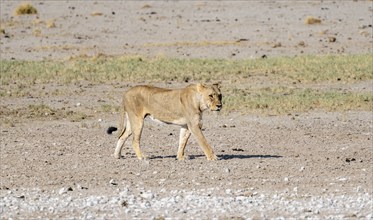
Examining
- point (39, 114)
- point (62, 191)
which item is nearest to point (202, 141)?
point (62, 191)

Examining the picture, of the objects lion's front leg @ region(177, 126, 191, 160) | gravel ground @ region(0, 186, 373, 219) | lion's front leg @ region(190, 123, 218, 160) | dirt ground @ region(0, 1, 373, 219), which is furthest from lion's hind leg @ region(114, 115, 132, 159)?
gravel ground @ region(0, 186, 373, 219)

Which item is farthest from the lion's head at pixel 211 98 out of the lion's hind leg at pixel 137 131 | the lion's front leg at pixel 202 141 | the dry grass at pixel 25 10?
the dry grass at pixel 25 10

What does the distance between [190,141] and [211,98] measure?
267 cm

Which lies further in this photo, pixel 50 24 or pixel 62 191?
pixel 50 24

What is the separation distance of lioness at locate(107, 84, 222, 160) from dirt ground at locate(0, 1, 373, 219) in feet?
0.84

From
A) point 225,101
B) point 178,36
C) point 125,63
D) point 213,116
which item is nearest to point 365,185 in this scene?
point 213,116

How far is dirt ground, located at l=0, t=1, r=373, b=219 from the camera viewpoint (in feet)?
40.7

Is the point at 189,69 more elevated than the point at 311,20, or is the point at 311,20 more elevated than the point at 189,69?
the point at 189,69

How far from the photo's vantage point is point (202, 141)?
14.7 m

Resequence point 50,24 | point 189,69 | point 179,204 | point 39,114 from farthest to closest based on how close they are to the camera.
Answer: point 50,24 < point 189,69 < point 39,114 < point 179,204

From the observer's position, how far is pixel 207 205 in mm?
11109

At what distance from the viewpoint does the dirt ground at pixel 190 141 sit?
1240cm

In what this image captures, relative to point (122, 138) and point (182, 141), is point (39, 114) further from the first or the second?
point (182, 141)

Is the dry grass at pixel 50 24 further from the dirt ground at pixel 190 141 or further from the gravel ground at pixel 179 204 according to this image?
the gravel ground at pixel 179 204
